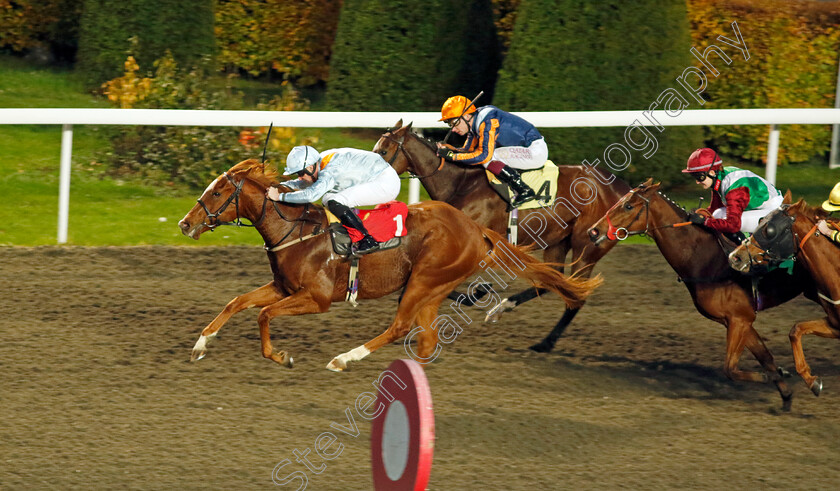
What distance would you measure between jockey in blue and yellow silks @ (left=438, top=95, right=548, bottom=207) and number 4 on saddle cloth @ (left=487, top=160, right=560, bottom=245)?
0.03 m

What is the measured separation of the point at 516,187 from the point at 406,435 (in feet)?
12.4

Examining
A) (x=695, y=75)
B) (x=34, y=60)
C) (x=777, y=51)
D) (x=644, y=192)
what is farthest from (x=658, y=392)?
(x=34, y=60)

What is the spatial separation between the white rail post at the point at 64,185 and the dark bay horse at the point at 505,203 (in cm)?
272

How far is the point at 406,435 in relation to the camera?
3113 mm

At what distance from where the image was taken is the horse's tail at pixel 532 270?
590cm

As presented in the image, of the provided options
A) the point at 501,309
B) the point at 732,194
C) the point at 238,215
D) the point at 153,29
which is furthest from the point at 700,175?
the point at 153,29

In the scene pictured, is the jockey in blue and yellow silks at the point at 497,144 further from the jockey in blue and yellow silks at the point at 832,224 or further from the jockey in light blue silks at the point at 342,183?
the jockey in blue and yellow silks at the point at 832,224

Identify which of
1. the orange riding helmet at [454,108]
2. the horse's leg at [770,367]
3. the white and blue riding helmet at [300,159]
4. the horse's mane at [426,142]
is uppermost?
the orange riding helmet at [454,108]

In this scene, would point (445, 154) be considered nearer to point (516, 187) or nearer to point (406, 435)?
point (516, 187)

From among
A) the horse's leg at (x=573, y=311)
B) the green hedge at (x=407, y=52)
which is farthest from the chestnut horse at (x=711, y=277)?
the green hedge at (x=407, y=52)

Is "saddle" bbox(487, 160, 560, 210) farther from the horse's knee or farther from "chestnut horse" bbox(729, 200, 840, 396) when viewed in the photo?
the horse's knee

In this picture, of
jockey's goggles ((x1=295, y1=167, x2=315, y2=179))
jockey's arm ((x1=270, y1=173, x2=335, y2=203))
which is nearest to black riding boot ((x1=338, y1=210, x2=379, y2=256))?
jockey's arm ((x1=270, y1=173, x2=335, y2=203))

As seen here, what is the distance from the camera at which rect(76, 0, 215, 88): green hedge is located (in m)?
11.3

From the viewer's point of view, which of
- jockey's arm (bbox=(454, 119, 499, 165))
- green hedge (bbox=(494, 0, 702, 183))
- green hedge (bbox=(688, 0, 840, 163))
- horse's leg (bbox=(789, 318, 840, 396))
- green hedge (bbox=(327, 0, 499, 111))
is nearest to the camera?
horse's leg (bbox=(789, 318, 840, 396))
